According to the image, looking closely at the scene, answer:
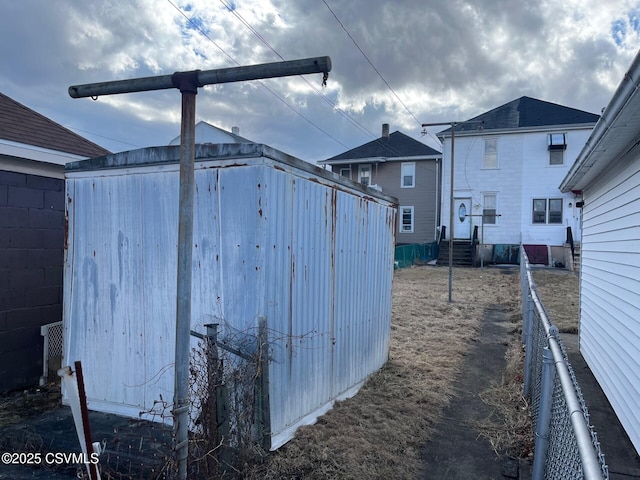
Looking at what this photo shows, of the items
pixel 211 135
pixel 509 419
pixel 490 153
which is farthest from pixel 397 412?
pixel 490 153

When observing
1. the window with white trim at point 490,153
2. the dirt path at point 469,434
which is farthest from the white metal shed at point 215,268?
the window with white trim at point 490,153

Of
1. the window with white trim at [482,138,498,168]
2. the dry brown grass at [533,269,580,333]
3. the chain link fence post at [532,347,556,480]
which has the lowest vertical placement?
the dry brown grass at [533,269,580,333]

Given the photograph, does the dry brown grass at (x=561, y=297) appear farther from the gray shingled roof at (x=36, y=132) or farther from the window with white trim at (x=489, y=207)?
the gray shingled roof at (x=36, y=132)

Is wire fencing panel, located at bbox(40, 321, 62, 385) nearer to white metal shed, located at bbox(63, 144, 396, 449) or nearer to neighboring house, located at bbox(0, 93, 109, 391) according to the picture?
neighboring house, located at bbox(0, 93, 109, 391)

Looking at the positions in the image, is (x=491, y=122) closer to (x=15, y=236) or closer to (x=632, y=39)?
(x=632, y=39)

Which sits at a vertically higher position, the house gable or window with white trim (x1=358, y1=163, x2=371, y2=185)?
the house gable

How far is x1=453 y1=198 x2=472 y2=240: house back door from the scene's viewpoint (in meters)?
21.9

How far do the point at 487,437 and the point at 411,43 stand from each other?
32.6 feet

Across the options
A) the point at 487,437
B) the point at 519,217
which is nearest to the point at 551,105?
the point at 519,217

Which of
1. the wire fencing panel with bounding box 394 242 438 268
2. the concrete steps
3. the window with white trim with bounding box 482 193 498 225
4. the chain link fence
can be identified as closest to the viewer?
the chain link fence

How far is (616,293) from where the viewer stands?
181 inches

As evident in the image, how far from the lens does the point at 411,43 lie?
10.8 meters

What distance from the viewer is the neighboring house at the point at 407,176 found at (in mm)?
24578

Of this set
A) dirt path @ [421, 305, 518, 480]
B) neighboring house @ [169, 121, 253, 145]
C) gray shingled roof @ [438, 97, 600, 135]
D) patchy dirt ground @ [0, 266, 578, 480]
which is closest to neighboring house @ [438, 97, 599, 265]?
gray shingled roof @ [438, 97, 600, 135]
